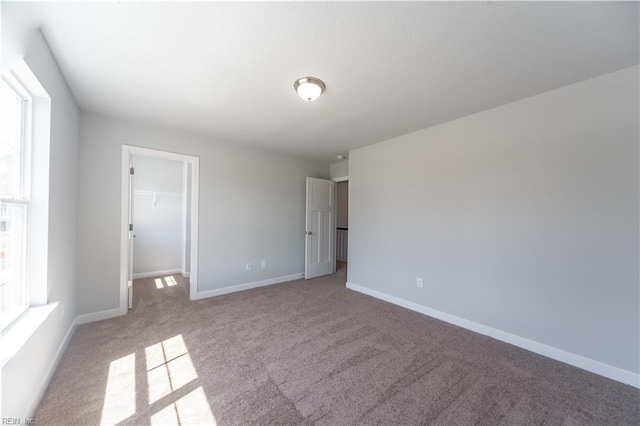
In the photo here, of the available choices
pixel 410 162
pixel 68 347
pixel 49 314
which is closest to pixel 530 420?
pixel 410 162

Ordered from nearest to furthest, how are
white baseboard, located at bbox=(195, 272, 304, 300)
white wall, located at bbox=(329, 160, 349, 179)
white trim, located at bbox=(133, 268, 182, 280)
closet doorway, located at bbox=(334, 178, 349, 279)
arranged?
1. white baseboard, located at bbox=(195, 272, 304, 300)
2. white trim, located at bbox=(133, 268, 182, 280)
3. white wall, located at bbox=(329, 160, 349, 179)
4. closet doorway, located at bbox=(334, 178, 349, 279)

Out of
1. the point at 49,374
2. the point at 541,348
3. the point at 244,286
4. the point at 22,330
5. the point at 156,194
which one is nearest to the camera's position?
the point at 22,330

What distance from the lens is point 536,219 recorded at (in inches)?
88.0

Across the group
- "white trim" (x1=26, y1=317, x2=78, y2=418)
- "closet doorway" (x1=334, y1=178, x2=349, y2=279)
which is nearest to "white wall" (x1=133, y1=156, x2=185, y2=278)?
"white trim" (x1=26, y1=317, x2=78, y2=418)

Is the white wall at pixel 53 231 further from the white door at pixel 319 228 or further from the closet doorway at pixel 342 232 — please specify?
the closet doorway at pixel 342 232

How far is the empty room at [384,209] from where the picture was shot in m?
1.46

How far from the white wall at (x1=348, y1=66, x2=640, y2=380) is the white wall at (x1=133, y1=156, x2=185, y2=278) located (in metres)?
4.39

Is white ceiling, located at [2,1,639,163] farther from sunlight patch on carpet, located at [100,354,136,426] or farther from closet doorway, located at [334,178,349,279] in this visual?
closet doorway, located at [334,178,349,279]

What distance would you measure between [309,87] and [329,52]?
1.24 ft

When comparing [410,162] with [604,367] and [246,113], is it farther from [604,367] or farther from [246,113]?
[604,367]

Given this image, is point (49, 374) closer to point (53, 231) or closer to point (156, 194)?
point (53, 231)

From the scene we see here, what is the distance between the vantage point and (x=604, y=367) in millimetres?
1889

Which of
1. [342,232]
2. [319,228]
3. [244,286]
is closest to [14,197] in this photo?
[244,286]

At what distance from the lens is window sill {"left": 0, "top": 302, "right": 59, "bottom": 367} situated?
1239 millimetres
